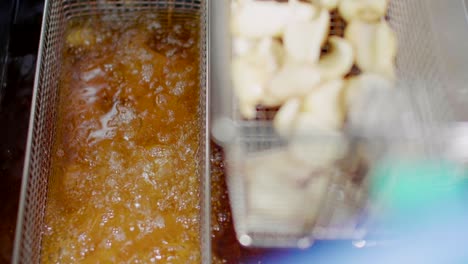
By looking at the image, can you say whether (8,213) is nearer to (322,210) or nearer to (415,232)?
(322,210)

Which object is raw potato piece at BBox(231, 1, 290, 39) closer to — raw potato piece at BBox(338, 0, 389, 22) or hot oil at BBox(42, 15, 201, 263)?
raw potato piece at BBox(338, 0, 389, 22)

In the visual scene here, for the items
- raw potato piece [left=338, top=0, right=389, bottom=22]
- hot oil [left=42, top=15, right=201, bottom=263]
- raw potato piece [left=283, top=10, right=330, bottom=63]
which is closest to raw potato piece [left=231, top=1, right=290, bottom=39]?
raw potato piece [left=283, top=10, right=330, bottom=63]

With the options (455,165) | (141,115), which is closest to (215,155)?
(141,115)

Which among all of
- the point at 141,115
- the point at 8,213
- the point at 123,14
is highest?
the point at 123,14

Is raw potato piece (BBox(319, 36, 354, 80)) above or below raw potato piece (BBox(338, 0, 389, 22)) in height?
below

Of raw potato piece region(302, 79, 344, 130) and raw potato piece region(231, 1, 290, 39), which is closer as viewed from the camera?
raw potato piece region(302, 79, 344, 130)
